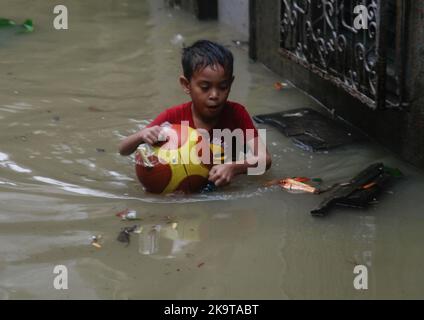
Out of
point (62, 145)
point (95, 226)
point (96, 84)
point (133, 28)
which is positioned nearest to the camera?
point (95, 226)

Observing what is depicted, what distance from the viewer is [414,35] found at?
174 inches

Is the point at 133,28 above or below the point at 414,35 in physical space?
below

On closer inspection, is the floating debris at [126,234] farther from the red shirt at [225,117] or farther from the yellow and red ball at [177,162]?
the red shirt at [225,117]

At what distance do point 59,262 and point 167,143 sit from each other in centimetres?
96

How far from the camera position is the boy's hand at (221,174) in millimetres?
3855

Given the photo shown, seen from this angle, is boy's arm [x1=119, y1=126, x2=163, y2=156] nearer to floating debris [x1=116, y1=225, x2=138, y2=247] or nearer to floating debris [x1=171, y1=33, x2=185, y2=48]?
floating debris [x1=116, y1=225, x2=138, y2=247]

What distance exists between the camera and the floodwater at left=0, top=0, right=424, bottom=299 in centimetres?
315

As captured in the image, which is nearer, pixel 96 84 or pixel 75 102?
pixel 75 102

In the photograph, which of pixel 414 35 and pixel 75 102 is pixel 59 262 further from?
pixel 75 102

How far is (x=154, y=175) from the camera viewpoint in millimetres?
4023

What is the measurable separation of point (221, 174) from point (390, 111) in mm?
1462

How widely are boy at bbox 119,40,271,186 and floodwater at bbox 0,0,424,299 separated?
19 centimetres

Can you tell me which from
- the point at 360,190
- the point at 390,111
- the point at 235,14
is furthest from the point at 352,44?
the point at 235,14

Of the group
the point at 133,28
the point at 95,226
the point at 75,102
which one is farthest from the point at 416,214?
the point at 133,28
